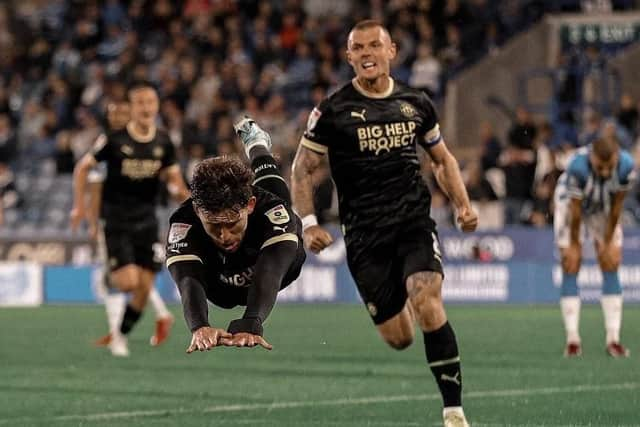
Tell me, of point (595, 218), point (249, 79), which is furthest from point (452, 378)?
point (249, 79)

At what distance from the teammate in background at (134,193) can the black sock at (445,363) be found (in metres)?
6.03

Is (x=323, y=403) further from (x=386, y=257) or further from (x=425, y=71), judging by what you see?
(x=425, y=71)

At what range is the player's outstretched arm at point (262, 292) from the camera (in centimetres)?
648

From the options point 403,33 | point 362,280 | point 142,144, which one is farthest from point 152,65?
point 362,280

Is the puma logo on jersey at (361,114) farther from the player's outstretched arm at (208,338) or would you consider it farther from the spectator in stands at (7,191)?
the spectator in stands at (7,191)

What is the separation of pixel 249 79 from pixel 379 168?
57.5 feet

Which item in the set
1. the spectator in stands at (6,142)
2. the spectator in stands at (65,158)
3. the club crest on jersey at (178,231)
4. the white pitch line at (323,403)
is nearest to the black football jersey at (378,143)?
the white pitch line at (323,403)

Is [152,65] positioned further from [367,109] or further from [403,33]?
[367,109]

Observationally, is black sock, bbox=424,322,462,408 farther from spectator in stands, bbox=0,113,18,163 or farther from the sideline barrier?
spectator in stands, bbox=0,113,18,163

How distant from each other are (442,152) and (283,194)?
118 cm

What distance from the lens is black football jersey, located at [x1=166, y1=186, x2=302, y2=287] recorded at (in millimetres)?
7355

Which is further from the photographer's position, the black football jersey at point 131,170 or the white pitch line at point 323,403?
the black football jersey at point 131,170

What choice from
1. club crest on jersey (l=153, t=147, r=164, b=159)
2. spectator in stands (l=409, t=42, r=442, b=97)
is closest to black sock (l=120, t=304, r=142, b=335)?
club crest on jersey (l=153, t=147, r=164, b=159)

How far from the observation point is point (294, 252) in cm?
735
